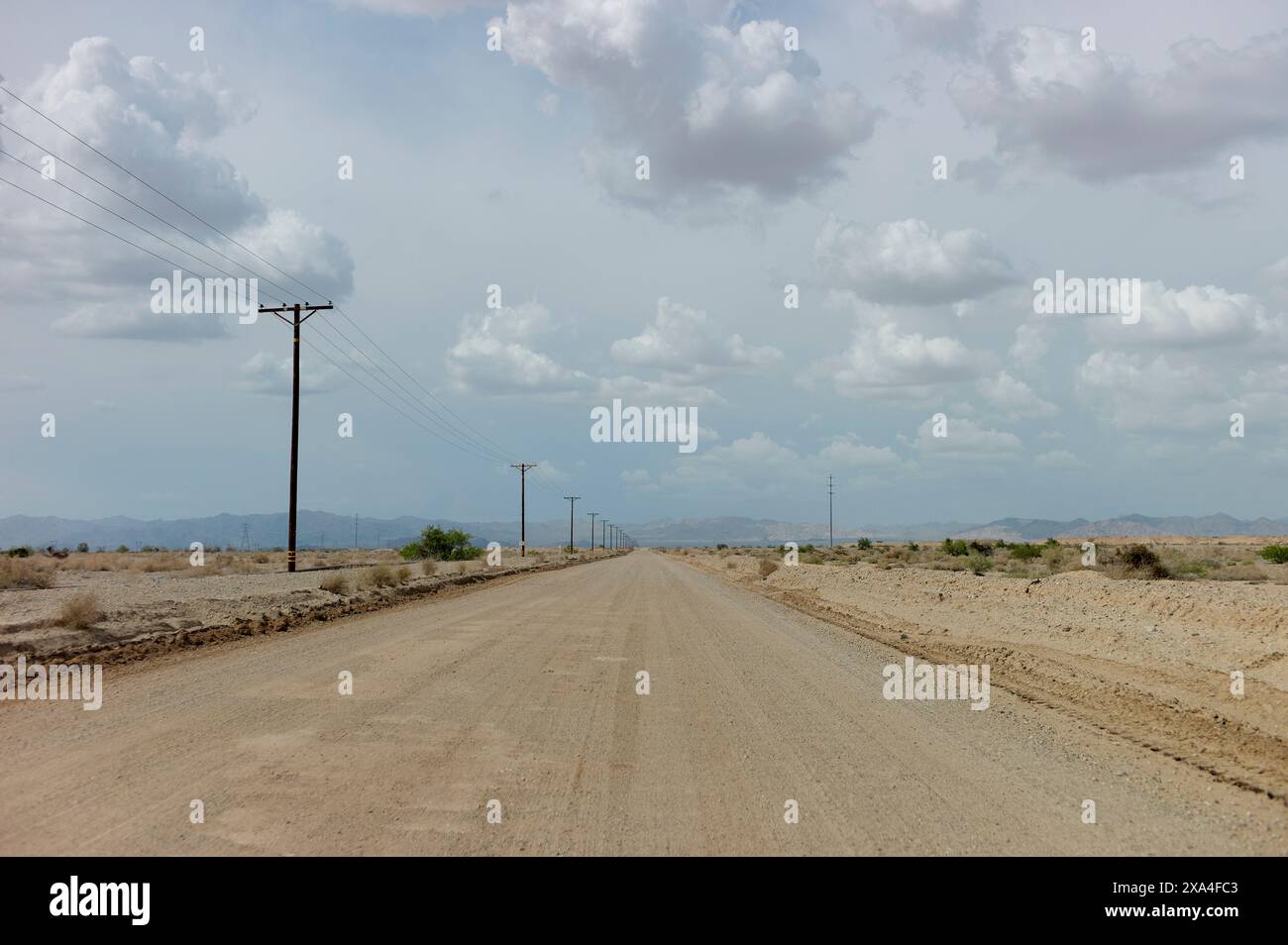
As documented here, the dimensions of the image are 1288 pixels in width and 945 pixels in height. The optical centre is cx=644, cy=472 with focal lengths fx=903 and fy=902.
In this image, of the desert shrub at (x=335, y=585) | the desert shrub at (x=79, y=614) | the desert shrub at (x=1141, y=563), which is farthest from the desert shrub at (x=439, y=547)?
the desert shrub at (x=79, y=614)

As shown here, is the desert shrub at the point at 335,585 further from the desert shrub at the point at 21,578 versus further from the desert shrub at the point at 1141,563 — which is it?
the desert shrub at the point at 1141,563

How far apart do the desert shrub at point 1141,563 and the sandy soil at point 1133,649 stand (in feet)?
25.5

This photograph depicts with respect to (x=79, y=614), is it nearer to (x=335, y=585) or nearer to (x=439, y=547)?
(x=335, y=585)

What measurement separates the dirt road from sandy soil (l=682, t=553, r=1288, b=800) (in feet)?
2.70

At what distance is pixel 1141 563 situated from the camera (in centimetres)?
3612

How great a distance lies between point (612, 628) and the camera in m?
19.5

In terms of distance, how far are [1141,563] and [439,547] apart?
61472 millimetres

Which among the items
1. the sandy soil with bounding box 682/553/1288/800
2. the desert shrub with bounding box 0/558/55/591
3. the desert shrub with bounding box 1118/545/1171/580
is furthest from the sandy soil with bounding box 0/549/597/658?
the desert shrub with bounding box 1118/545/1171/580

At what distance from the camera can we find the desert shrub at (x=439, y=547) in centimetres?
8225

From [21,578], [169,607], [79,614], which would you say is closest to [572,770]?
[79,614]

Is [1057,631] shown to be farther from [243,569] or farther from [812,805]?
[243,569]

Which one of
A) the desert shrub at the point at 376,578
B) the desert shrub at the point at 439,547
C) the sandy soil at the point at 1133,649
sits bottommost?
the desert shrub at the point at 439,547

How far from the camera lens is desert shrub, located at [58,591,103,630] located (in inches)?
669
